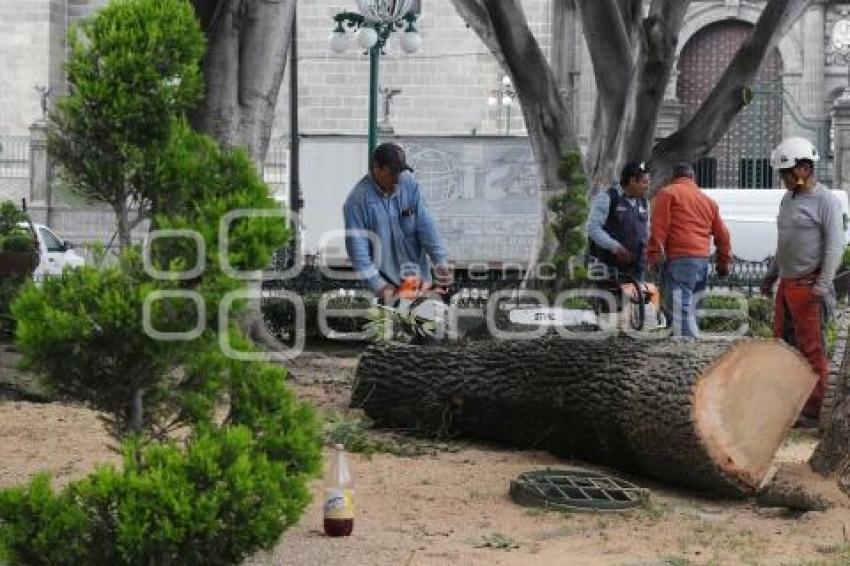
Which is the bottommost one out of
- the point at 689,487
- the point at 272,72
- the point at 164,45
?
the point at 689,487

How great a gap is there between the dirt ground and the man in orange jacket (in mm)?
2774

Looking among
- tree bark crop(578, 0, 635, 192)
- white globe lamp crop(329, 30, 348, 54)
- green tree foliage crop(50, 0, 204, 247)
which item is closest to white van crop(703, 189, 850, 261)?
white globe lamp crop(329, 30, 348, 54)

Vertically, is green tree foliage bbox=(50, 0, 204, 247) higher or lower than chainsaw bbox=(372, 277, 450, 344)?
higher

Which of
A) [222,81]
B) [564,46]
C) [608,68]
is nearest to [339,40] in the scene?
[608,68]

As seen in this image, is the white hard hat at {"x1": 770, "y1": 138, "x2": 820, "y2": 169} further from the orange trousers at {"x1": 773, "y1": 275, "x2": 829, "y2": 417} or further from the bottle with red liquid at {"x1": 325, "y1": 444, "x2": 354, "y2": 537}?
the bottle with red liquid at {"x1": 325, "y1": 444, "x2": 354, "y2": 537}

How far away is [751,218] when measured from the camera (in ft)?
87.4

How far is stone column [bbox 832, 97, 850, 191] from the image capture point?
31469 mm

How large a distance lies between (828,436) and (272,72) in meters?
6.34

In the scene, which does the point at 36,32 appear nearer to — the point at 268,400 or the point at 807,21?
the point at 807,21

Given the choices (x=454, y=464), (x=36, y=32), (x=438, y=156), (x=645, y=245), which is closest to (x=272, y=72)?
(x=645, y=245)

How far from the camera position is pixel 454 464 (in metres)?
8.24

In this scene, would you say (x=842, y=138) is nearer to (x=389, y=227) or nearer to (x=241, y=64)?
(x=241, y=64)

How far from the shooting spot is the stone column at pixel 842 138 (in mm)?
31469

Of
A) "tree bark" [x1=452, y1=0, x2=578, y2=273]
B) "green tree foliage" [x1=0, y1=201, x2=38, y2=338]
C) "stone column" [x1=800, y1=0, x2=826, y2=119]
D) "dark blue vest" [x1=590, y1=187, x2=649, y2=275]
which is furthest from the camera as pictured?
"stone column" [x1=800, y1=0, x2=826, y2=119]
